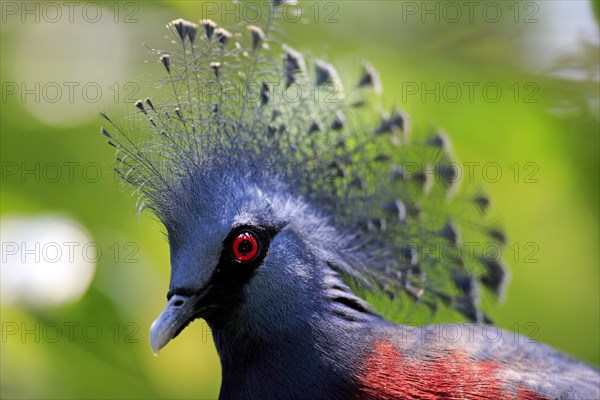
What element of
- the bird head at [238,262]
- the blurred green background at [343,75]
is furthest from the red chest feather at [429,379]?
the blurred green background at [343,75]

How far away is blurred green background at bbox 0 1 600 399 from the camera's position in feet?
11.2

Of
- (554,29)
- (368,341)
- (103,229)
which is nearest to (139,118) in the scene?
(103,229)

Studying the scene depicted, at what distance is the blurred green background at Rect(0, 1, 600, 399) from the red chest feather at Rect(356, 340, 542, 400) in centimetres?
104

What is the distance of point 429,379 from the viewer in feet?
8.83

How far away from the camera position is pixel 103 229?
3508 mm

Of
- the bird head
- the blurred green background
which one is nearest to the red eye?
the bird head

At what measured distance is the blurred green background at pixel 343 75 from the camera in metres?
3.43

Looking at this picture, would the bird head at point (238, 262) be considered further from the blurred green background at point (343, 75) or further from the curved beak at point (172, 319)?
the blurred green background at point (343, 75)

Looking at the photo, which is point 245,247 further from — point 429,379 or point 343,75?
point 343,75

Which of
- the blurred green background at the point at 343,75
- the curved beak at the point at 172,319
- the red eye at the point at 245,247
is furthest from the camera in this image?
the blurred green background at the point at 343,75

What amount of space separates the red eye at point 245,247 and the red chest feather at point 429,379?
1.84ft

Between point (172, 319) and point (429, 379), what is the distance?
3.02 ft

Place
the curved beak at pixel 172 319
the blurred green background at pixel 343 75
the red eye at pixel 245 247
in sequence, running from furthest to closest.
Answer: the blurred green background at pixel 343 75 → the red eye at pixel 245 247 → the curved beak at pixel 172 319

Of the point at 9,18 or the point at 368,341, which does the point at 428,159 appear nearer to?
the point at 368,341
